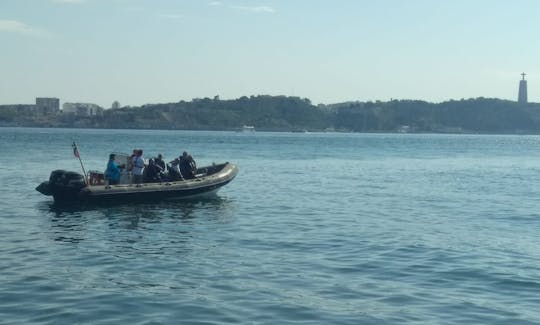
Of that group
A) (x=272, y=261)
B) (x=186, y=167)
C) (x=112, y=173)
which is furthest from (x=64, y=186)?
(x=272, y=261)

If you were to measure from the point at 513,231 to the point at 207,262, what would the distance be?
9491 mm

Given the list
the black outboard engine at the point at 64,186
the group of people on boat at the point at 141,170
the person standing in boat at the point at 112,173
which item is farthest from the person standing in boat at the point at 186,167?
the black outboard engine at the point at 64,186

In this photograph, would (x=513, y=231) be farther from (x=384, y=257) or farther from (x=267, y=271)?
(x=267, y=271)

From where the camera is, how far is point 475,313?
11844 millimetres

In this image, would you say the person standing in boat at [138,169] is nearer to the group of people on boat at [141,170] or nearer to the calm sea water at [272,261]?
the group of people on boat at [141,170]

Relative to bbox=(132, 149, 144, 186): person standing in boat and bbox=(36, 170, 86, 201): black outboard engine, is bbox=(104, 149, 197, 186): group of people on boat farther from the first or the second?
bbox=(36, 170, 86, 201): black outboard engine

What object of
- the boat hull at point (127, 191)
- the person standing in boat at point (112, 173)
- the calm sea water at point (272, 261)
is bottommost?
the calm sea water at point (272, 261)

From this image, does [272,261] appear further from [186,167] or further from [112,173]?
[186,167]

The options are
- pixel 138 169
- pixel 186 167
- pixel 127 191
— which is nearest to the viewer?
pixel 127 191

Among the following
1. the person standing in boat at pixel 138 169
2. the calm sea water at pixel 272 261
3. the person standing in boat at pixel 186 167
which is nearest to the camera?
the calm sea water at pixel 272 261

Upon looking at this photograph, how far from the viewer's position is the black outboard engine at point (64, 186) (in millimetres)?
24312

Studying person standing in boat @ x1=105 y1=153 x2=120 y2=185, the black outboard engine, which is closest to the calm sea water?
the black outboard engine

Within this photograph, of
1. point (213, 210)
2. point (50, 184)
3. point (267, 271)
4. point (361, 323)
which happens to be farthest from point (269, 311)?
point (50, 184)

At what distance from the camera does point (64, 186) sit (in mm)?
24359
